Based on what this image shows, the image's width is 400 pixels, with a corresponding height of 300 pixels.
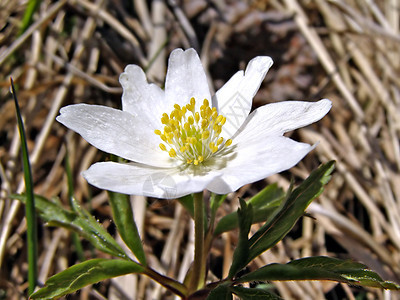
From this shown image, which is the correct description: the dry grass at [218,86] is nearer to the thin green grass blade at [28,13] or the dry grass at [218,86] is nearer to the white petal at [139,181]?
the thin green grass blade at [28,13]

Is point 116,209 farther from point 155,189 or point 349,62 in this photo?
point 349,62

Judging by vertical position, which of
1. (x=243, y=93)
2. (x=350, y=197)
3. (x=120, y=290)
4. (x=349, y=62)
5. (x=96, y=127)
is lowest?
(x=350, y=197)

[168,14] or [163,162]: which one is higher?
[168,14]

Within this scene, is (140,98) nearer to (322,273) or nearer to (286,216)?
(286,216)

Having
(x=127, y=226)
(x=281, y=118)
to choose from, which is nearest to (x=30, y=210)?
(x=127, y=226)

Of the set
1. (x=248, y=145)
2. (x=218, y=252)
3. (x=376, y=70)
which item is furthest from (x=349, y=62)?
(x=248, y=145)
